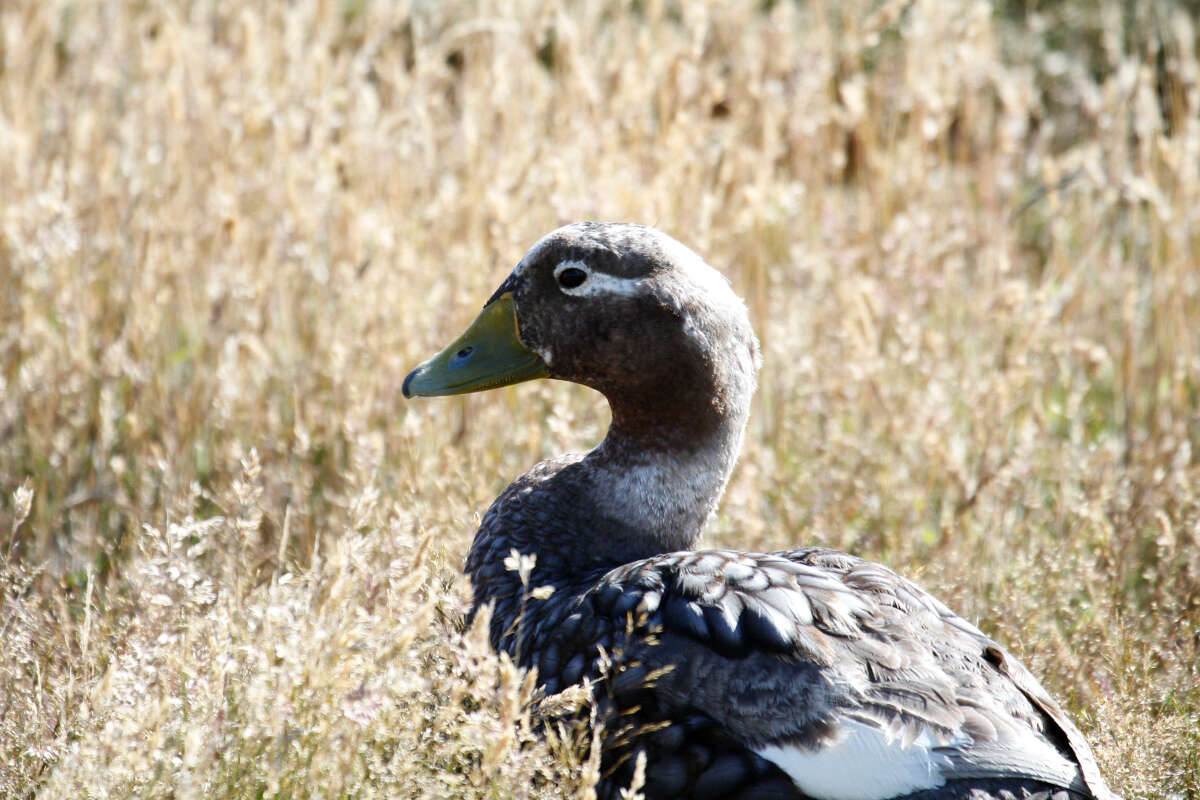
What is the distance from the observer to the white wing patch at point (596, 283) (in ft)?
9.76

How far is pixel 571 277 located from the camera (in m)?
3.03

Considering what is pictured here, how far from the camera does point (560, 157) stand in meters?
4.19

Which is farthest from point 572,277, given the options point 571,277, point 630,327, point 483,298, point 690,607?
point 483,298

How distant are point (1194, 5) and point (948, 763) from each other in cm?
548

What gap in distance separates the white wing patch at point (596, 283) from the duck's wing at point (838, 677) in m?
0.64

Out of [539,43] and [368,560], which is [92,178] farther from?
[368,560]

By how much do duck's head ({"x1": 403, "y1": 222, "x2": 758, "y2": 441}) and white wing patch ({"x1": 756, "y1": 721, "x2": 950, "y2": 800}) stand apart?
35.2 inches

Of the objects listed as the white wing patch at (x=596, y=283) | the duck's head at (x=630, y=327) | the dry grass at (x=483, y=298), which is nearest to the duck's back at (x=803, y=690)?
the dry grass at (x=483, y=298)

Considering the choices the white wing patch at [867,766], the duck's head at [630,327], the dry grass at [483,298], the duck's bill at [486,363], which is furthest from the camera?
the dry grass at [483,298]

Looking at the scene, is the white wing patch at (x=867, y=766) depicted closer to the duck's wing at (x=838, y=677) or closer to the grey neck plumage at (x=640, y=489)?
the duck's wing at (x=838, y=677)

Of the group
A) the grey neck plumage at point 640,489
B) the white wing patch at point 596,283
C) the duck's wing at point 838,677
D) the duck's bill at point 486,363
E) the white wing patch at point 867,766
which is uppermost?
the white wing patch at point 596,283

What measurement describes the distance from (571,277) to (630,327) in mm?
178

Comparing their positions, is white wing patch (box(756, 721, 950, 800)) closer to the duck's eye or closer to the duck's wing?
the duck's wing

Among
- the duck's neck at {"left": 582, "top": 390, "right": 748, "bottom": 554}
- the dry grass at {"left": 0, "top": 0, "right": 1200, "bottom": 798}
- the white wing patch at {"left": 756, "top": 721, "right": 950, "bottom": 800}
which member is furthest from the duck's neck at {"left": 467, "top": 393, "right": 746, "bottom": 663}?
the white wing patch at {"left": 756, "top": 721, "right": 950, "bottom": 800}
